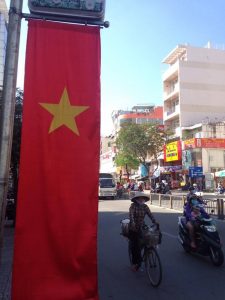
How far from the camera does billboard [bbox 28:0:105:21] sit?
15.2 feet

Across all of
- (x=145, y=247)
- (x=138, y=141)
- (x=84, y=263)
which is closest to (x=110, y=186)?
Result: (x=138, y=141)

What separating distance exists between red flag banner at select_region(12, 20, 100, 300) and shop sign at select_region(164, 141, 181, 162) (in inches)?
1876

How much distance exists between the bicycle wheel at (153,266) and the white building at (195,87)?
48.2 metres

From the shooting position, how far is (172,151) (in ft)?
175

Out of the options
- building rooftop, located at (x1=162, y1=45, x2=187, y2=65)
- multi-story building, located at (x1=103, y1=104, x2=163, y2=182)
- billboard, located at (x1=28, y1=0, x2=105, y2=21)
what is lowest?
billboard, located at (x1=28, y1=0, x2=105, y2=21)

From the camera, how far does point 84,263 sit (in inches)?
178

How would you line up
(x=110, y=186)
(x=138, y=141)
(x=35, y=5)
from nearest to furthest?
(x=35, y=5) → (x=110, y=186) → (x=138, y=141)

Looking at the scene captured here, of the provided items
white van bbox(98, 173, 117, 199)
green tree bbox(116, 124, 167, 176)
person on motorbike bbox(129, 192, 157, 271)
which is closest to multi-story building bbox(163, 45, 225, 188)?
green tree bbox(116, 124, 167, 176)

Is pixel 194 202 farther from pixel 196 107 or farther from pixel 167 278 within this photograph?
pixel 196 107

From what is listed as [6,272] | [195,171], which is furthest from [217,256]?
[195,171]

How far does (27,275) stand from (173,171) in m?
49.4

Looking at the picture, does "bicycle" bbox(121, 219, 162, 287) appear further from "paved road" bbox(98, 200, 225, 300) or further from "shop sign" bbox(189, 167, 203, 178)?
"shop sign" bbox(189, 167, 203, 178)

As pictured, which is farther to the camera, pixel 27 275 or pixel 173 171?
pixel 173 171

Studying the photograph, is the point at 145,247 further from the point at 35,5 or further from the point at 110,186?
the point at 110,186
